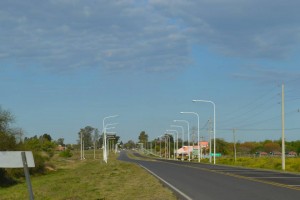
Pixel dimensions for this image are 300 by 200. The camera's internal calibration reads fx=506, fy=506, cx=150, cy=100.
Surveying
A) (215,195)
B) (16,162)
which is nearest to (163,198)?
(215,195)

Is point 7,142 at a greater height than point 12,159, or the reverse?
point 12,159

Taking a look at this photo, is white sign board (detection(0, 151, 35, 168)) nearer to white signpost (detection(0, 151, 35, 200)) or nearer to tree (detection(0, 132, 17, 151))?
white signpost (detection(0, 151, 35, 200))

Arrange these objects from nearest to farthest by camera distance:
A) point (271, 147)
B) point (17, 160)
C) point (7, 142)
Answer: point (17, 160)
point (7, 142)
point (271, 147)

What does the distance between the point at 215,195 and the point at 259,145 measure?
184 m

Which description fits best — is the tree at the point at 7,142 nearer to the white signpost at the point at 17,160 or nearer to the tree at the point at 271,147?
Answer: the white signpost at the point at 17,160

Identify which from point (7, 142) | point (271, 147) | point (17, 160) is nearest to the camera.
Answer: point (17, 160)

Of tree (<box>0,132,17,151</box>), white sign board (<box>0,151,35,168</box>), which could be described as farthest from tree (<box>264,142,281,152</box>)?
white sign board (<box>0,151,35,168</box>)

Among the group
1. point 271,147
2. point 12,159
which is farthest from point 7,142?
point 271,147

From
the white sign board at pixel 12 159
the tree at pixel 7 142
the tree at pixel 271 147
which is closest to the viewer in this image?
the white sign board at pixel 12 159

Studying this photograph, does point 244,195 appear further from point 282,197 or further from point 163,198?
point 163,198

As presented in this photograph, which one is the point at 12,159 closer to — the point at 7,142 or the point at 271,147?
the point at 7,142

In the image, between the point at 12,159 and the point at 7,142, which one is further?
the point at 7,142

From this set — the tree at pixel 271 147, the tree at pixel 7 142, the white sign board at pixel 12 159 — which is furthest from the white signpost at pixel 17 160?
the tree at pixel 271 147

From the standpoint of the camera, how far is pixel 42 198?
2231 cm
